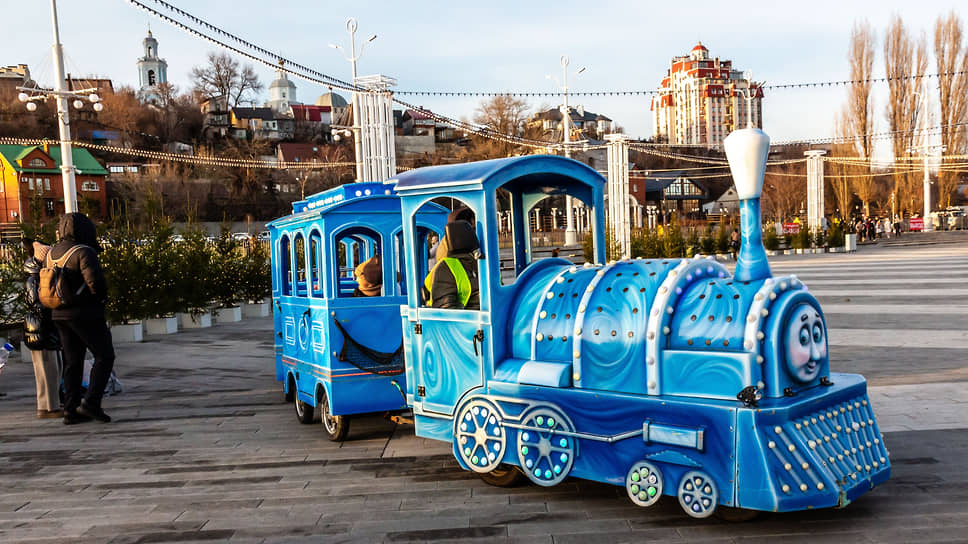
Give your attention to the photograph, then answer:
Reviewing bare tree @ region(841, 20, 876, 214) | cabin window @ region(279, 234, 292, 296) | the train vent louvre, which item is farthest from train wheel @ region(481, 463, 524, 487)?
bare tree @ region(841, 20, 876, 214)

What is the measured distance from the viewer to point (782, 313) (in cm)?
428

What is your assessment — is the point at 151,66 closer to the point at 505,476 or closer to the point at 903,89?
the point at 903,89

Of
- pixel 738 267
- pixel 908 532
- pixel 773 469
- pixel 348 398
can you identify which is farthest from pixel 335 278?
pixel 908 532

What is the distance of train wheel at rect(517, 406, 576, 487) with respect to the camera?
4934mm

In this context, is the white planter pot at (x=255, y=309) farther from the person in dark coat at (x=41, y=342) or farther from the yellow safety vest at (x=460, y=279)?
the yellow safety vest at (x=460, y=279)

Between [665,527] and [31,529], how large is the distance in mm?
3991

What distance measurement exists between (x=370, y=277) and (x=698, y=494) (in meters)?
3.84

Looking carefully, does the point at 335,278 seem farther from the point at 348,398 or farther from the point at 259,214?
the point at 259,214

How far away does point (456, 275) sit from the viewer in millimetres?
5668

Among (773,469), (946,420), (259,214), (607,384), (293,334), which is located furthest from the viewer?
(259,214)

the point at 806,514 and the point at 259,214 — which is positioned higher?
the point at 259,214

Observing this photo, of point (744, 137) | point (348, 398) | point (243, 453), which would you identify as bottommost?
point (243, 453)

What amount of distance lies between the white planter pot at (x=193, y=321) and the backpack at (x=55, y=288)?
9395mm

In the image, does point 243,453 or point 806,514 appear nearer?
point 806,514
